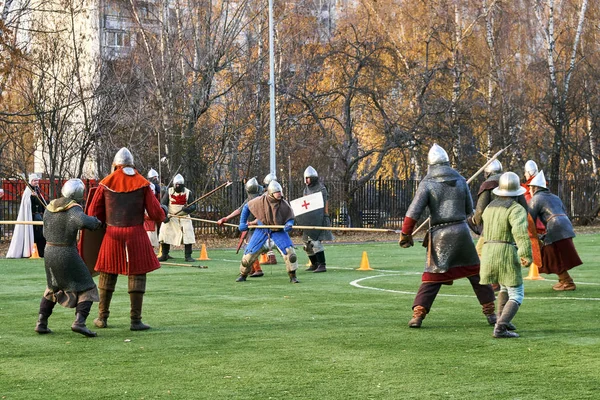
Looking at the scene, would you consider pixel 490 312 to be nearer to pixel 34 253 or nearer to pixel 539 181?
pixel 539 181

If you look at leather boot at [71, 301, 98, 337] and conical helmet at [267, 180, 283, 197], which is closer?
leather boot at [71, 301, 98, 337]

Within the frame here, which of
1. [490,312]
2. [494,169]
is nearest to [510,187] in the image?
[490,312]

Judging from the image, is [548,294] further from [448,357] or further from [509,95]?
[509,95]

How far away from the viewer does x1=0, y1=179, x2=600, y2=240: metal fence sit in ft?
103

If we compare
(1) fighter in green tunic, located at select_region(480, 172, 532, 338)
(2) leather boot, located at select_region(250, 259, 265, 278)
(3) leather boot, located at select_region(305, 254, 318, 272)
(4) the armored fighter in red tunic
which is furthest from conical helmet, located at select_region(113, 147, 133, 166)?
(3) leather boot, located at select_region(305, 254, 318, 272)

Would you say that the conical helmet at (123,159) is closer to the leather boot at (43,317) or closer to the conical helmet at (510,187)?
the leather boot at (43,317)

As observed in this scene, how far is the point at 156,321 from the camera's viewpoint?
459 inches

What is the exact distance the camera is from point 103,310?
1116 cm

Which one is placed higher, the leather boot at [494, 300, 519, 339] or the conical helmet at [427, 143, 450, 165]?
the conical helmet at [427, 143, 450, 165]

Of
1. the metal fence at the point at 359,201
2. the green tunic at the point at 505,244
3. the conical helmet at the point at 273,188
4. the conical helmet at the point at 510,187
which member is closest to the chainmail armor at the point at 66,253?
the green tunic at the point at 505,244

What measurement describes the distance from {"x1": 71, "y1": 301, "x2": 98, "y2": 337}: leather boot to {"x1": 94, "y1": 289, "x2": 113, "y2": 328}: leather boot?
0.67 meters

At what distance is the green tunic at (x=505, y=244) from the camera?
10.2 metres

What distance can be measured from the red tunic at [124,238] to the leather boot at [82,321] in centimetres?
58

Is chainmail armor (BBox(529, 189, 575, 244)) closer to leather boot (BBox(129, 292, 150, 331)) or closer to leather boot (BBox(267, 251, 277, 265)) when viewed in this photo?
leather boot (BBox(129, 292, 150, 331))
